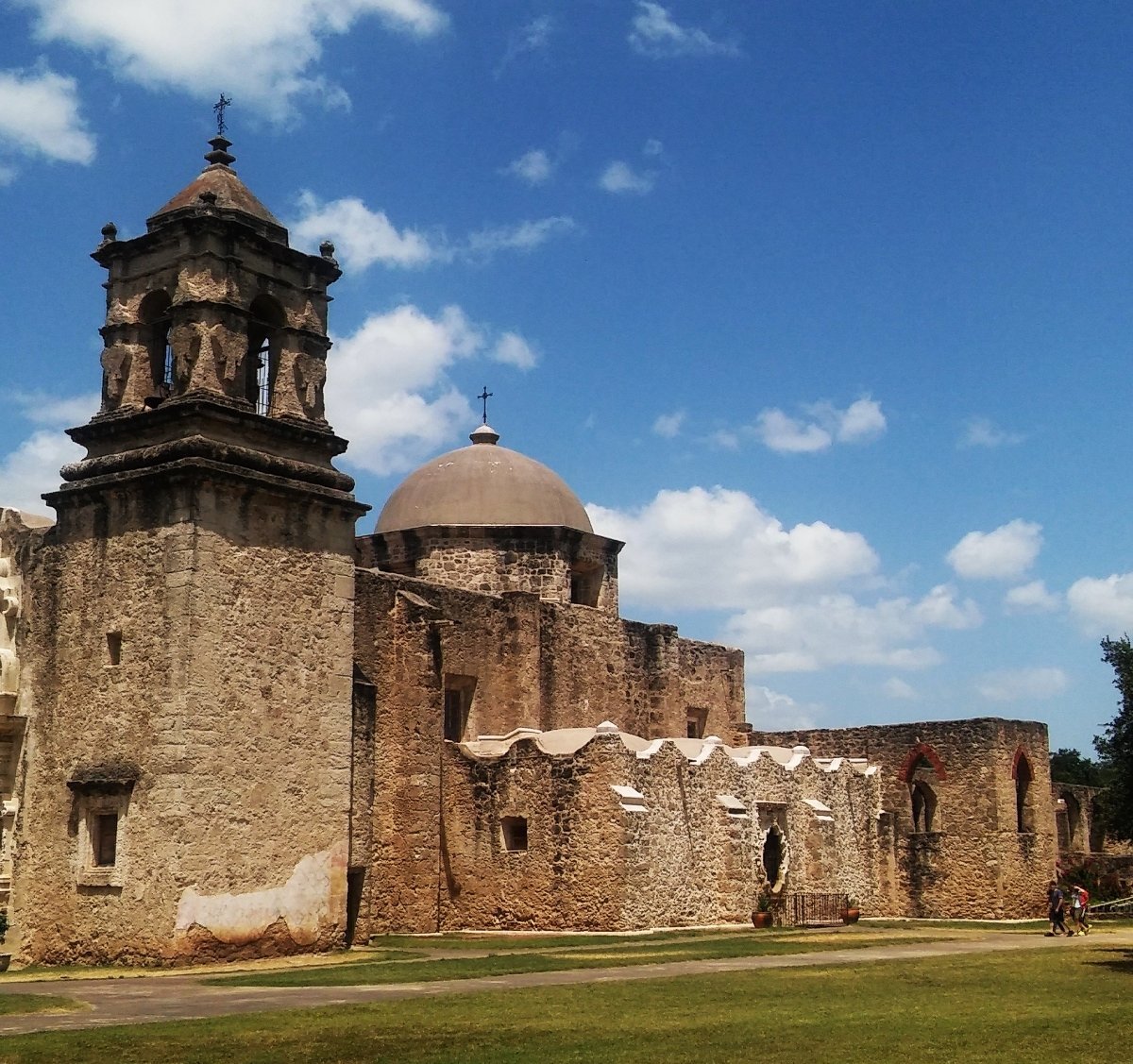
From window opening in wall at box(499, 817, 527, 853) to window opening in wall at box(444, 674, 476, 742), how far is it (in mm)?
2520

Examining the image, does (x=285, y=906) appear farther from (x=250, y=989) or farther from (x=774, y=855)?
(x=774, y=855)

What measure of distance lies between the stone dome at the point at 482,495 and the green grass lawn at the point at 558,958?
10.7 meters

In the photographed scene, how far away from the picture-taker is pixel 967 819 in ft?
113

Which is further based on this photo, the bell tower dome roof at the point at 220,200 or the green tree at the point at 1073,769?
the green tree at the point at 1073,769

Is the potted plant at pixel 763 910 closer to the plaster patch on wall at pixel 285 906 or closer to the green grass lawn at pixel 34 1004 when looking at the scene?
the plaster patch on wall at pixel 285 906

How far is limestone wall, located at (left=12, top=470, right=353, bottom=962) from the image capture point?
19328 millimetres

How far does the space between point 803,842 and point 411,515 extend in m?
10.5

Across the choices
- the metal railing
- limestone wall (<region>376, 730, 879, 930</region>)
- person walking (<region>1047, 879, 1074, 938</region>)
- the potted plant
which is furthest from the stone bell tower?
person walking (<region>1047, 879, 1074, 938</region>)

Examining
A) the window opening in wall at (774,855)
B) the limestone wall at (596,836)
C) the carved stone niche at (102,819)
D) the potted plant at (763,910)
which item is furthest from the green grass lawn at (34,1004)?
the window opening in wall at (774,855)

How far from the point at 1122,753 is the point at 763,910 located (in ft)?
32.0

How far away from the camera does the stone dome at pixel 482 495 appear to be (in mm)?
31922

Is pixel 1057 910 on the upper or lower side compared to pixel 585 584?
lower

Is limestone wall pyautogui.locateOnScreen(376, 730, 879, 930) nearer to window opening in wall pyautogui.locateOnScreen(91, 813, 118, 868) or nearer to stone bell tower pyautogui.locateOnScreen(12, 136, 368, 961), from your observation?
stone bell tower pyautogui.locateOnScreen(12, 136, 368, 961)

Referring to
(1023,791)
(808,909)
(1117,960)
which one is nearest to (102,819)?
(1117,960)
